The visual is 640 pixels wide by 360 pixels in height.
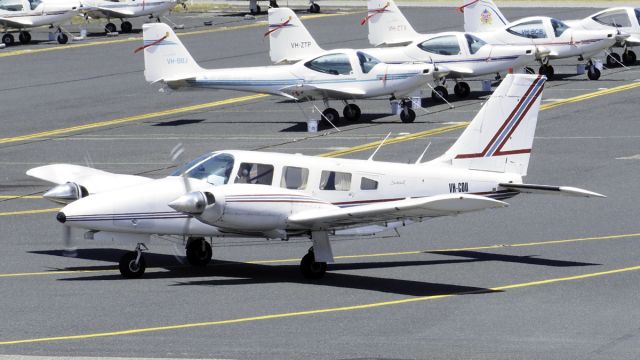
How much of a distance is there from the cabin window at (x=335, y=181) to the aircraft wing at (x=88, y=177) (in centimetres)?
299

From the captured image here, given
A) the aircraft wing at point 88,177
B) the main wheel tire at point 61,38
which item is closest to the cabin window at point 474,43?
the aircraft wing at point 88,177

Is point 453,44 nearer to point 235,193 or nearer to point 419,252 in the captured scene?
point 419,252

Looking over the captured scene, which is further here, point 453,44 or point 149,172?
point 453,44

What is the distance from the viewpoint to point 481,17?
51.0m

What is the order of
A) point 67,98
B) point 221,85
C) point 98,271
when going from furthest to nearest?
point 67,98 → point 221,85 → point 98,271

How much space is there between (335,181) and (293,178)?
0.69 m

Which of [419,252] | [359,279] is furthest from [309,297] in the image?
[419,252]

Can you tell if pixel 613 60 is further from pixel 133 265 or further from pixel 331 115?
pixel 133 265

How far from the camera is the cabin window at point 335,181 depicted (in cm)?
2216

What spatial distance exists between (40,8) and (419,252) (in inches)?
1658

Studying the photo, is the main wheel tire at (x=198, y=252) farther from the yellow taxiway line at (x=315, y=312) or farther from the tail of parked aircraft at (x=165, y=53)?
the tail of parked aircraft at (x=165, y=53)

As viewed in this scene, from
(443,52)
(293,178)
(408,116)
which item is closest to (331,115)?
(408,116)

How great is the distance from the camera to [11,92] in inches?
1950

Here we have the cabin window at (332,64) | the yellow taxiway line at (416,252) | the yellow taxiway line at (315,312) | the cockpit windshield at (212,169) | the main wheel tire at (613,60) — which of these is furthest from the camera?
the main wheel tire at (613,60)
